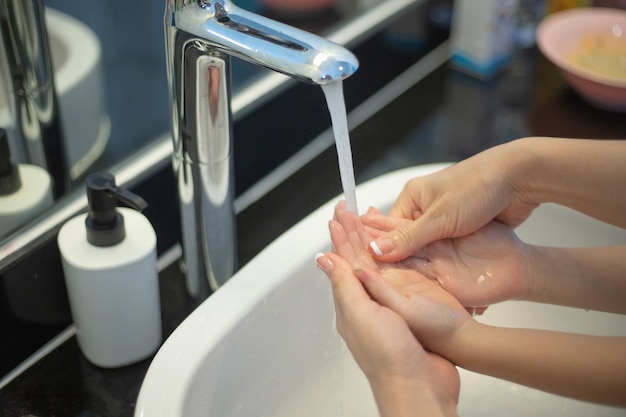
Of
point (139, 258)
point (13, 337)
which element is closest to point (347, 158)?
point (139, 258)

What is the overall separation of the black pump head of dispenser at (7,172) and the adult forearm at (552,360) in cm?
42

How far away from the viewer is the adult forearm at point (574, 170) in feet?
2.28

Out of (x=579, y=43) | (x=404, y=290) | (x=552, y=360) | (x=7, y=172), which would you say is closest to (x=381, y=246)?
(x=404, y=290)

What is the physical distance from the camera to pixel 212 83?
2.08ft

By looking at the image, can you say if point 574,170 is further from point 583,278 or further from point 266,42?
point 266,42

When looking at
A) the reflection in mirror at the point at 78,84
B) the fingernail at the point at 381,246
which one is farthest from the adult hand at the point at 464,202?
the reflection in mirror at the point at 78,84

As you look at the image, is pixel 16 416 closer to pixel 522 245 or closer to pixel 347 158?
pixel 347 158

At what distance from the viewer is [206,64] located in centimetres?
62

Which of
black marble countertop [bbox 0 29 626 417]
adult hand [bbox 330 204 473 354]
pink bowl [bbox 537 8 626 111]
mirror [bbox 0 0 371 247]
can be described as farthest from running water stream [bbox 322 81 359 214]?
pink bowl [bbox 537 8 626 111]

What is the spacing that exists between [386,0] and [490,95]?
0.64 feet

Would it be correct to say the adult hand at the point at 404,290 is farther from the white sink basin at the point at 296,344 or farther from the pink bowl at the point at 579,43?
the pink bowl at the point at 579,43

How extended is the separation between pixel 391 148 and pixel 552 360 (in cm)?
46

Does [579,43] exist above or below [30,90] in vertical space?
below

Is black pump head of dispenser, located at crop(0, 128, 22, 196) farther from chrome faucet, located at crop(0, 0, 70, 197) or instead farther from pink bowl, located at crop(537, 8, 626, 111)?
pink bowl, located at crop(537, 8, 626, 111)
